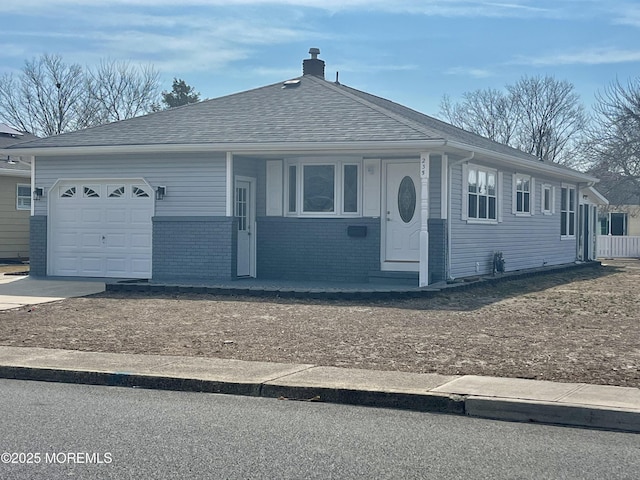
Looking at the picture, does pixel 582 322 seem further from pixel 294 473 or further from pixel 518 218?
pixel 518 218

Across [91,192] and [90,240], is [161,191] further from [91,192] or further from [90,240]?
[90,240]

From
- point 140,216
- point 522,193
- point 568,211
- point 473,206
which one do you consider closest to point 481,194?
point 473,206

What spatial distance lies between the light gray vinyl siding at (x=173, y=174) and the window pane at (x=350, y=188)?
8.58 feet

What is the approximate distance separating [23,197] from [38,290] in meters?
12.8

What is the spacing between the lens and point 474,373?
30.2ft

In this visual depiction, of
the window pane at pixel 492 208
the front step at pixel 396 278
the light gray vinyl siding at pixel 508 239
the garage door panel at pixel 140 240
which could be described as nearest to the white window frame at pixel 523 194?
the light gray vinyl siding at pixel 508 239

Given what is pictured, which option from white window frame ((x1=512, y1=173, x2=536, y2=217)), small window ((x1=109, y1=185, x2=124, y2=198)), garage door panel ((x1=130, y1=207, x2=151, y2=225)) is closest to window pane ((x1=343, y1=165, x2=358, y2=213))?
garage door panel ((x1=130, y1=207, x2=151, y2=225))

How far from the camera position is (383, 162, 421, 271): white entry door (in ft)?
61.4

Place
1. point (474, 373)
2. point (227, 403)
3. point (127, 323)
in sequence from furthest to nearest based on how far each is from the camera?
point (127, 323) → point (474, 373) → point (227, 403)

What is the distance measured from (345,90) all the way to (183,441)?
1656 centimetres

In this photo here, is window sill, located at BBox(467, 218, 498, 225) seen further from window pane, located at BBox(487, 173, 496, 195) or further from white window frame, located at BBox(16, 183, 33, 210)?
white window frame, located at BBox(16, 183, 33, 210)

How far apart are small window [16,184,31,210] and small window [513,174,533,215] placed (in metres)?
16.0

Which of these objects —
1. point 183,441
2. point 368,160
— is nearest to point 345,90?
point 368,160

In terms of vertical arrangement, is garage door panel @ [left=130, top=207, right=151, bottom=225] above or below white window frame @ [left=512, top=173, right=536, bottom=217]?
below
